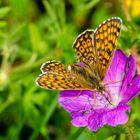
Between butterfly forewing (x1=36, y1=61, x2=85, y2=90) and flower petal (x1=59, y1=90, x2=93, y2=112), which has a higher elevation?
butterfly forewing (x1=36, y1=61, x2=85, y2=90)

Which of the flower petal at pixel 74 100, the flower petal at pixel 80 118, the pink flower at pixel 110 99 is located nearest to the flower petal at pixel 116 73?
the pink flower at pixel 110 99

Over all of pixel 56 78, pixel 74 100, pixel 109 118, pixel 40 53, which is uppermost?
pixel 40 53

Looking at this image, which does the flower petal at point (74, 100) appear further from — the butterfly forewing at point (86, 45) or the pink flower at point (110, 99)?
the butterfly forewing at point (86, 45)

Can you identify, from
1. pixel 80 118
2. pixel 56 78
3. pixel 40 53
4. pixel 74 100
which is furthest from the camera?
pixel 40 53

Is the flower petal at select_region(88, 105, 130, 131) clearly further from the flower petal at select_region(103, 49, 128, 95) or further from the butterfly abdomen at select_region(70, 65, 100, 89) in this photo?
the flower petal at select_region(103, 49, 128, 95)

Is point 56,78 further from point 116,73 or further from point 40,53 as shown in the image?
point 40,53

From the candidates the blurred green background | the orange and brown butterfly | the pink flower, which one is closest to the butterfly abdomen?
the orange and brown butterfly

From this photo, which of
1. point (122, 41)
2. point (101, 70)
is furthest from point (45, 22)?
point (101, 70)

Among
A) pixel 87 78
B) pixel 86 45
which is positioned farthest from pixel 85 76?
pixel 86 45
